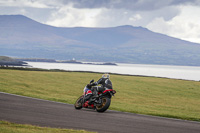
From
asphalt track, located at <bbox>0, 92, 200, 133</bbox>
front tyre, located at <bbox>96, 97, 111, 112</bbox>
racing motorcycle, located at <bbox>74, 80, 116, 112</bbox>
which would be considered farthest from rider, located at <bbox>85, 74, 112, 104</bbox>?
asphalt track, located at <bbox>0, 92, 200, 133</bbox>

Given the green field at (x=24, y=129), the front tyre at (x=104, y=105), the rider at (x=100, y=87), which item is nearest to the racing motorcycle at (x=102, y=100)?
the front tyre at (x=104, y=105)

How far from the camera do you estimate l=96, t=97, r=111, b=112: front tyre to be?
746 inches

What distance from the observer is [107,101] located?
1906cm

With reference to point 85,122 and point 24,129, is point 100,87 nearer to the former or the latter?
point 85,122

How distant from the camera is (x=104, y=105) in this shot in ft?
62.3

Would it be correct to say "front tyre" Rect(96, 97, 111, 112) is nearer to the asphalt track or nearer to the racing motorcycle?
the racing motorcycle

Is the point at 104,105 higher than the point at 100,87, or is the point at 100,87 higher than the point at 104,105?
the point at 100,87

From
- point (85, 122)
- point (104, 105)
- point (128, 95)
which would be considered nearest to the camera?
point (85, 122)

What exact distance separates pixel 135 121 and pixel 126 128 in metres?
2.48

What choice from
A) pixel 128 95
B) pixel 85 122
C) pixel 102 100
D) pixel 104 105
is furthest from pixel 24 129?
pixel 128 95

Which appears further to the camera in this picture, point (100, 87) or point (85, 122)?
point (100, 87)

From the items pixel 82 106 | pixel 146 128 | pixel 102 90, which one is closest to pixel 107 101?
pixel 102 90

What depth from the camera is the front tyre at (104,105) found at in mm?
18953

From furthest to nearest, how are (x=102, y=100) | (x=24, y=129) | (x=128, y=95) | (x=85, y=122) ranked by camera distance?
(x=128, y=95) → (x=102, y=100) → (x=85, y=122) → (x=24, y=129)
